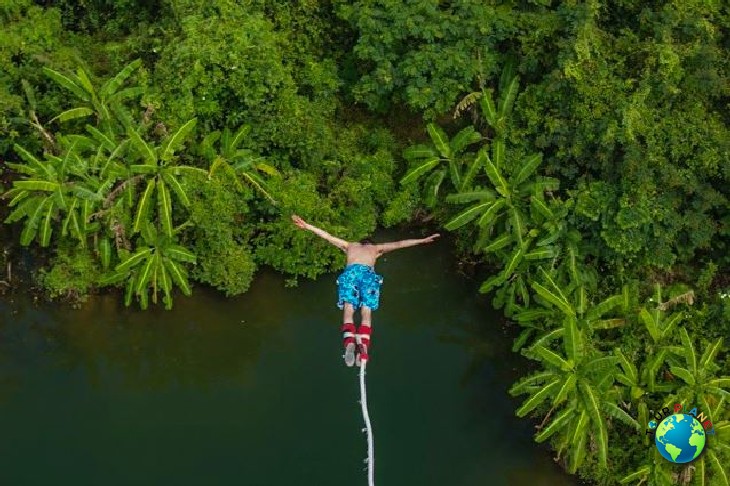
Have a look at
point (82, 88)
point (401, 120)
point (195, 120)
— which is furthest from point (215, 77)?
point (401, 120)

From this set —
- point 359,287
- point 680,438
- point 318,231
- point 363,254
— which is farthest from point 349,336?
point 680,438

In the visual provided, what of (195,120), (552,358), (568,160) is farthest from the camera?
(568,160)

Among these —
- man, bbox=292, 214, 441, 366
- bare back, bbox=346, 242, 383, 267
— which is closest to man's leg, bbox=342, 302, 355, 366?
man, bbox=292, 214, 441, 366

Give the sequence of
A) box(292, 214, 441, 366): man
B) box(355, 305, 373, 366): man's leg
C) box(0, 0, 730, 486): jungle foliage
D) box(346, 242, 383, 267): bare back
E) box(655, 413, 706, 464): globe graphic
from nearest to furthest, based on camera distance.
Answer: box(355, 305, 373, 366): man's leg < box(655, 413, 706, 464): globe graphic < box(292, 214, 441, 366): man < box(346, 242, 383, 267): bare back < box(0, 0, 730, 486): jungle foliage

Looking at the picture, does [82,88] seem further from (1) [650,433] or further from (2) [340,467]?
(1) [650,433]

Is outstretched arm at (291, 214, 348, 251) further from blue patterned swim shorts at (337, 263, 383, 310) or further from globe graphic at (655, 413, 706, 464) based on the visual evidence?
globe graphic at (655, 413, 706, 464)

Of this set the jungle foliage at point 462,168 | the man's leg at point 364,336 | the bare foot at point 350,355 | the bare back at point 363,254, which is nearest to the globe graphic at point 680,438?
the jungle foliage at point 462,168
